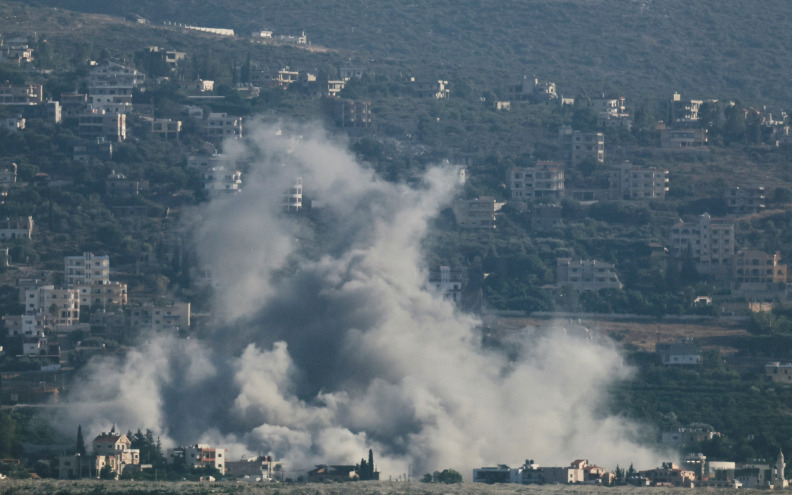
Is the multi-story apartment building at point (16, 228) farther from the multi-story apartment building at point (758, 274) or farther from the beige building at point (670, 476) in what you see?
the beige building at point (670, 476)

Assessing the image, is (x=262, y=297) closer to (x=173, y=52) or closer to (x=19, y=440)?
(x=19, y=440)

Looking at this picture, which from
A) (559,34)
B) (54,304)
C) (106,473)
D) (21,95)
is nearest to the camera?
(106,473)

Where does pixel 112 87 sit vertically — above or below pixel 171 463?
above

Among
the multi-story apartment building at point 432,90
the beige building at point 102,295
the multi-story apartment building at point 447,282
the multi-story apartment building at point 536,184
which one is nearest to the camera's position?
the beige building at point 102,295

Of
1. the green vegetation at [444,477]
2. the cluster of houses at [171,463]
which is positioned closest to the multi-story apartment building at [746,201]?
the green vegetation at [444,477]

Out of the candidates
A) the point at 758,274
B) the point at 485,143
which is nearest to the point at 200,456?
the point at 758,274

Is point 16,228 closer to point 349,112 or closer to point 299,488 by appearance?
point 349,112

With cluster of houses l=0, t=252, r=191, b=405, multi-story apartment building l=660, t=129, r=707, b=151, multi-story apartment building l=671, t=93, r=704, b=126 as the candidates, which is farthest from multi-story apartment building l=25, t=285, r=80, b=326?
multi-story apartment building l=671, t=93, r=704, b=126
